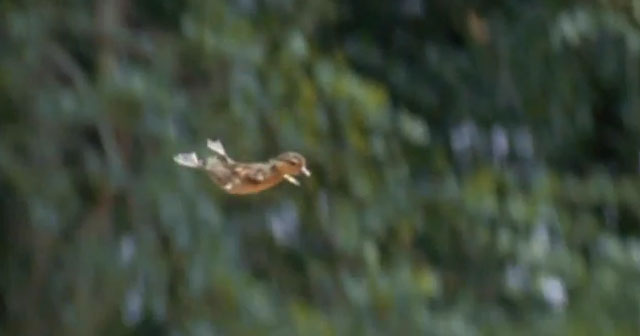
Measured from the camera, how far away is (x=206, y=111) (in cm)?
93

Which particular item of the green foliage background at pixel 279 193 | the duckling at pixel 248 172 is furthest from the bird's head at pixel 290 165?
the green foliage background at pixel 279 193

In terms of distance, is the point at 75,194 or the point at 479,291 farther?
the point at 479,291

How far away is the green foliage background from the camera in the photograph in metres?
0.91

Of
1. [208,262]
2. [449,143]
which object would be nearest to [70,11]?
[208,262]

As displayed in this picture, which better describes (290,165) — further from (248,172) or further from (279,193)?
(279,193)

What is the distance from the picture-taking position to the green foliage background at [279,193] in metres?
0.91


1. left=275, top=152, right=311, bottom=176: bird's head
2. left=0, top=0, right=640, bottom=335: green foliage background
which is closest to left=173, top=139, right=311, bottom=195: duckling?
left=275, top=152, right=311, bottom=176: bird's head

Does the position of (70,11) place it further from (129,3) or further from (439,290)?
(439,290)

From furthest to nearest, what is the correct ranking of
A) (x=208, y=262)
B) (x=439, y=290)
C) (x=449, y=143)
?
1. (x=449, y=143)
2. (x=439, y=290)
3. (x=208, y=262)

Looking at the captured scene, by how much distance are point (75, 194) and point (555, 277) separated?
1.27 ft

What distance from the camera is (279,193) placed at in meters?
0.96

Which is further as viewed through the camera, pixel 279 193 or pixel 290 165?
pixel 279 193

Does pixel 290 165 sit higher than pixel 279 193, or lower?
higher

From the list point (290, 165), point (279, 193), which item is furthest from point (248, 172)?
point (279, 193)
